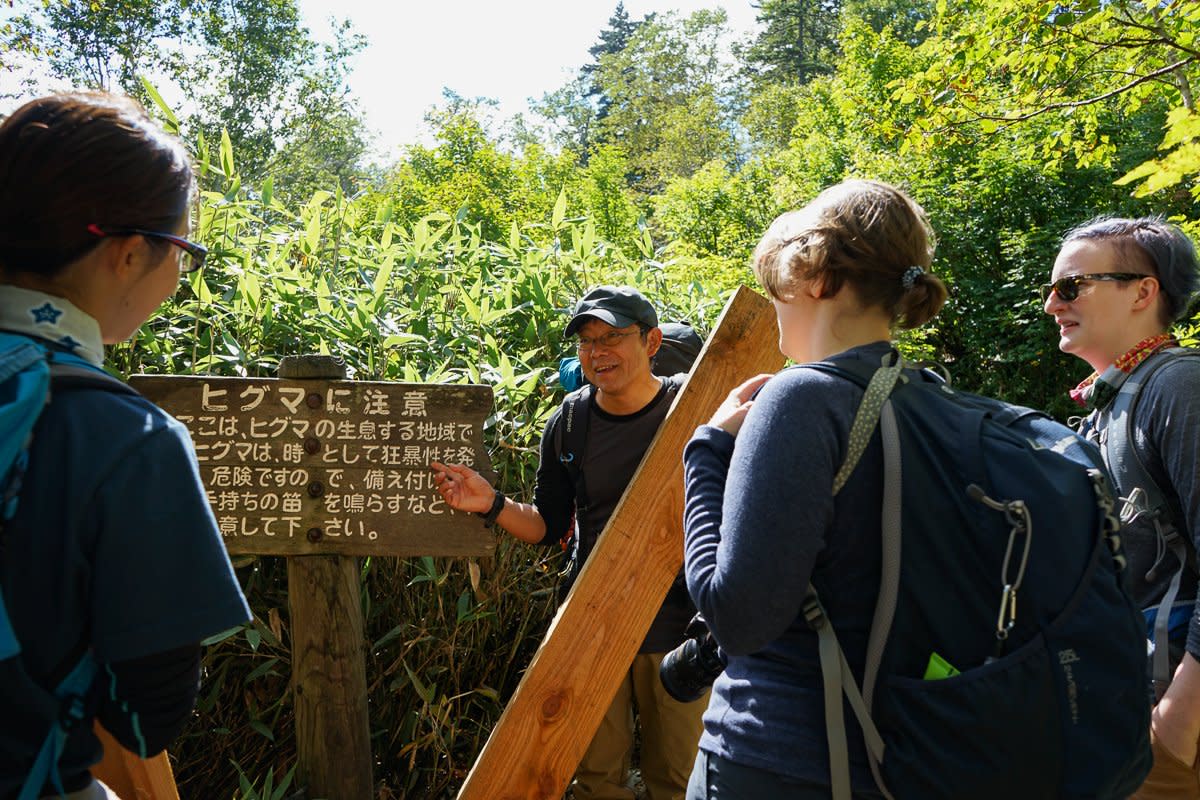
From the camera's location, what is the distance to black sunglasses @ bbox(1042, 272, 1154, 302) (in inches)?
93.1

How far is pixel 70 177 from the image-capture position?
4.07 feet

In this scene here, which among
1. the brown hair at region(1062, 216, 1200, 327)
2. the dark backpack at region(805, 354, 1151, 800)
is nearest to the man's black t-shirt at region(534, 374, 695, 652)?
the brown hair at region(1062, 216, 1200, 327)

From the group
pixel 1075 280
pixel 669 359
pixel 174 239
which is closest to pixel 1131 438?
pixel 1075 280

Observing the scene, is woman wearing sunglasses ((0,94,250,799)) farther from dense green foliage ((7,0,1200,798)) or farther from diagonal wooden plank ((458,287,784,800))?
dense green foliage ((7,0,1200,798))

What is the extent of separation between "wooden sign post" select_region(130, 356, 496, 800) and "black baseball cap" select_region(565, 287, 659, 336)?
49 centimetres

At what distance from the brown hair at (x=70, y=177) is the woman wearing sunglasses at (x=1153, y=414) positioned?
1976 millimetres

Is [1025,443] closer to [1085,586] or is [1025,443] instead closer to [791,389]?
[1085,586]

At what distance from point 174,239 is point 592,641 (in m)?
1.36

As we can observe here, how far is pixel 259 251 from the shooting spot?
444 cm

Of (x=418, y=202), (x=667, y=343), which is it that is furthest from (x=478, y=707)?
(x=418, y=202)

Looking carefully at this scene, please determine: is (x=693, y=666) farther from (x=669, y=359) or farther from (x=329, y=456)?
(x=669, y=359)

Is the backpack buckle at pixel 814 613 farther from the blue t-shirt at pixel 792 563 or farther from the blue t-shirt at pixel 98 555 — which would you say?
the blue t-shirt at pixel 98 555

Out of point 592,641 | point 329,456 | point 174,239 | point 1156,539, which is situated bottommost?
point 592,641

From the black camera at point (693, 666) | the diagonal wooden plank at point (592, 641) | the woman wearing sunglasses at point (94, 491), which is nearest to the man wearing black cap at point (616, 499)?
the diagonal wooden plank at point (592, 641)
